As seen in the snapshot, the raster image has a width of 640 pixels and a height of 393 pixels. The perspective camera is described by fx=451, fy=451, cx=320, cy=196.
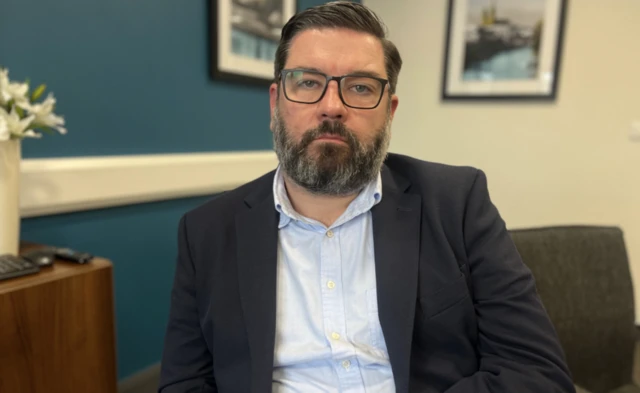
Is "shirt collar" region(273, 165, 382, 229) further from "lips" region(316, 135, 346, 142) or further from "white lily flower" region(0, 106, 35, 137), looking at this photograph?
"white lily flower" region(0, 106, 35, 137)

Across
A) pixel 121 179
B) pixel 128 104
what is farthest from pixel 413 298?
pixel 128 104

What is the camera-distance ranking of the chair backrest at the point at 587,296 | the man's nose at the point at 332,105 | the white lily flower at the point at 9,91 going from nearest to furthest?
the man's nose at the point at 332,105, the white lily flower at the point at 9,91, the chair backrest at the point at 587,296

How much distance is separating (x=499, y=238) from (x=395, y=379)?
37cm

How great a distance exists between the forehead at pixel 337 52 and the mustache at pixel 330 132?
12cm

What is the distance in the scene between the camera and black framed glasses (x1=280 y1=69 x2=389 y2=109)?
1008 millimetres

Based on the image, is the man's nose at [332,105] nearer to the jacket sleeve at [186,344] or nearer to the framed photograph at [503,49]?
the jacket sleeve at [186,344]

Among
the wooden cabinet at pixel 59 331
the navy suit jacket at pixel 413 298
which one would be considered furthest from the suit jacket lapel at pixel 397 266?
the wooden cabinet at pixel 59 331

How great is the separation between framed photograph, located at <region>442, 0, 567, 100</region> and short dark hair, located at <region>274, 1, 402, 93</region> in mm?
1787

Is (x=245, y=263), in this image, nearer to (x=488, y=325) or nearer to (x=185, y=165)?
(x=488, y=325)

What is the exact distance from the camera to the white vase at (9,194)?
3.65 ft

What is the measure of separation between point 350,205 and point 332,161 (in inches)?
4.6

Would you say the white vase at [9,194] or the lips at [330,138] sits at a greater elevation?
the lips at [330,138]

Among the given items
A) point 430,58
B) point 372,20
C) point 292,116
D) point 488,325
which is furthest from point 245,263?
point 430,58

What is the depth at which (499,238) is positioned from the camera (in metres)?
0.97
